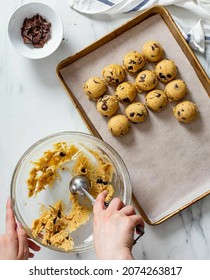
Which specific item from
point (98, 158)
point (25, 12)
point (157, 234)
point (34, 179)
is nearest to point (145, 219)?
point (157, 234)

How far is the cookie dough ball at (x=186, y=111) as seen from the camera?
1342mm

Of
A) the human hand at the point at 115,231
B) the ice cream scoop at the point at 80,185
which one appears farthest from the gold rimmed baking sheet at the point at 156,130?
the human hand at the point at 115,231

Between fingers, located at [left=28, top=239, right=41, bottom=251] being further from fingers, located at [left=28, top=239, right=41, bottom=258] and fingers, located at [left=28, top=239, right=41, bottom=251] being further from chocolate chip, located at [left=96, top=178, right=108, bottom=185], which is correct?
chocolate chip, located at [left=96, top=178, right=108, bottom=185]

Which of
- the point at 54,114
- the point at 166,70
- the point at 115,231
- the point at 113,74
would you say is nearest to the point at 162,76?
the point at 166,70

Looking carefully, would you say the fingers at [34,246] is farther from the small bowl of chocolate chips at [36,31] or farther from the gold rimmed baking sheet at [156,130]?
the small bowl of chocolate chips at [36,31]

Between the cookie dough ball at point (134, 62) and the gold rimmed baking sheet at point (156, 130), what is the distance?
0.10 ft

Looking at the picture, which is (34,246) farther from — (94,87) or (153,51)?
(153,51)

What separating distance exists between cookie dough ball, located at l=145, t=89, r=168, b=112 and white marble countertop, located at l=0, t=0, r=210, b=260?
6.0 inches

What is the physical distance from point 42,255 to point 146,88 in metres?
0.52

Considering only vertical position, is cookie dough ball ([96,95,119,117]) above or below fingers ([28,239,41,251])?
above

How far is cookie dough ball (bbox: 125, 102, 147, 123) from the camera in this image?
1356 millimetres

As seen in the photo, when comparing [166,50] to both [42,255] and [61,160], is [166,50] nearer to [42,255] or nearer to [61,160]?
[61,160]

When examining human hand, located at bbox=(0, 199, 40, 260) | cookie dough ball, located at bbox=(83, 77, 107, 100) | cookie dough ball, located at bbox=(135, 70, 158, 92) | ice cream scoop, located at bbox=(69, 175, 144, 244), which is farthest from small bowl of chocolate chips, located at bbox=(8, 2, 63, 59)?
human hand, located at bbox=(0, 199, 40, 260)

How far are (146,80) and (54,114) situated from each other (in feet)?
0.86
